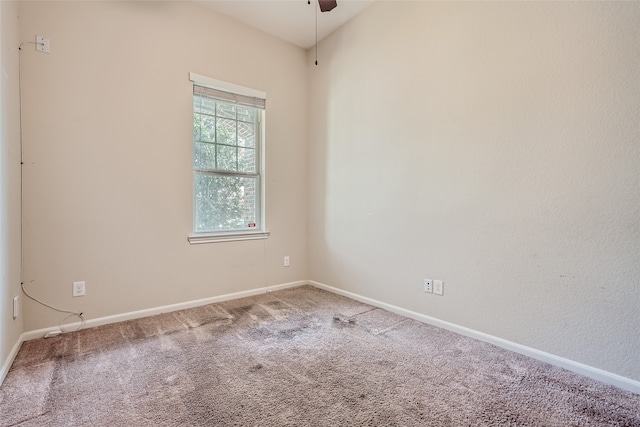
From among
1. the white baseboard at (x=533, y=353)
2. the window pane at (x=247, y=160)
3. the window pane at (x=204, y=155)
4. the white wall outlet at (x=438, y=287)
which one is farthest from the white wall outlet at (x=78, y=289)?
the white wall outlet at (x=438, y=287)

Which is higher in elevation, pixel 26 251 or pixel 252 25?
pixel 252 25

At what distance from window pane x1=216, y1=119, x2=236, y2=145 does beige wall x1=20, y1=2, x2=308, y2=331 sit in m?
0.33

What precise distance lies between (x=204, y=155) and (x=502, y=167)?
8.75 feet

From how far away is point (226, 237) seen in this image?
3.16 m

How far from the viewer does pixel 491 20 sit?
2145mm

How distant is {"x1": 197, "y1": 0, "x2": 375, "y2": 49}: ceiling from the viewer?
294 centimetres

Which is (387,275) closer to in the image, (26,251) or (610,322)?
(610,322)

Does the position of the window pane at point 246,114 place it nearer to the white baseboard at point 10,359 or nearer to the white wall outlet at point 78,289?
the white wall outlet at point 78,289

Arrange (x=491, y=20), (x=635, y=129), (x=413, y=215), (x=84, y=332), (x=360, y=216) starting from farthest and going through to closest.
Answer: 1. (x=360, y=216)
2. (x=413, y=215)
3. (x=84, y=332)
4. (x=491, y=20)
5. (x=635, y=129)

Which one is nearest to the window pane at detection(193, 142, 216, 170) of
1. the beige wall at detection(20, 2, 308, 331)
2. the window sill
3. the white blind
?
the beige wall at detection(20, 2, 308, 331)

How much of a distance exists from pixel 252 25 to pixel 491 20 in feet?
7.82

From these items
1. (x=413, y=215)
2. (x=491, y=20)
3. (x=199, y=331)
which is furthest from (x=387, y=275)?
(x=491, y=20)

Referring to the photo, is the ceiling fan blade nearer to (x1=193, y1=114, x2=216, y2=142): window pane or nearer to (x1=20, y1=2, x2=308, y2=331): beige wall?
(x1=20, y1=2, x2=308, y2=331): beige wall

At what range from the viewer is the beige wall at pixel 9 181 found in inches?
68.7
